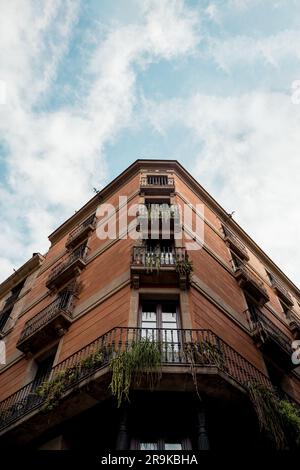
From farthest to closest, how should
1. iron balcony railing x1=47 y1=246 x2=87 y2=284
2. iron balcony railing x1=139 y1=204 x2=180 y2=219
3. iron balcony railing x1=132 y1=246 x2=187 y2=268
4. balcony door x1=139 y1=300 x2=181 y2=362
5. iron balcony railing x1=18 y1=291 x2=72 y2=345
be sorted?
iron balcony railing x1=47 y1=246 x2=87 y2=284, iron balcony railing x1=139 y1=204 x2=180 y2=219, iron balcony railing x1=18 y1=291 x2=72 y2=345, iron balcony railing x1=132 y1=246 x2=187 y2=268, balcony door x1=139 y1=300 x2=181 y2=362

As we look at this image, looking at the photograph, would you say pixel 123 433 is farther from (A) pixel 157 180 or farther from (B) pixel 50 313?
(A) pixel 157 180

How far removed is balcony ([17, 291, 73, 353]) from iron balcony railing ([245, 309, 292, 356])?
639 centimetres

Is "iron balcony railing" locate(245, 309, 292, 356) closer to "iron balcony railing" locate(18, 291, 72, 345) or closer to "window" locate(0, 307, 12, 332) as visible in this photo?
"iron balcony railing" locate(18, 291, 72, 345)

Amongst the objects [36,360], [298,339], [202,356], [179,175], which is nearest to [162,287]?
[202,356]

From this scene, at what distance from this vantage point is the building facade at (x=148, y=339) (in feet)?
29.8

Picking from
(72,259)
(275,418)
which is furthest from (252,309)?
(72,259)

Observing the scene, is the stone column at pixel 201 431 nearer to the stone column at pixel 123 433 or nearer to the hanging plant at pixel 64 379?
the stone column at pixel 123 433

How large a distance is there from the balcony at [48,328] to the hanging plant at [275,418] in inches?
260

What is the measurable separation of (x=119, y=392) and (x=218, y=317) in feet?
16.3

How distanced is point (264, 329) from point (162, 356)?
5.48m

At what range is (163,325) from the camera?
451 inches

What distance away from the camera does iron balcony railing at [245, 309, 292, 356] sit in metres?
13.5

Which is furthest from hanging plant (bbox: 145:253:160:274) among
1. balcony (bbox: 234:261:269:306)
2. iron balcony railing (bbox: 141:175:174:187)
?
iron balcony railing (bbox: 141:175:174:187)
